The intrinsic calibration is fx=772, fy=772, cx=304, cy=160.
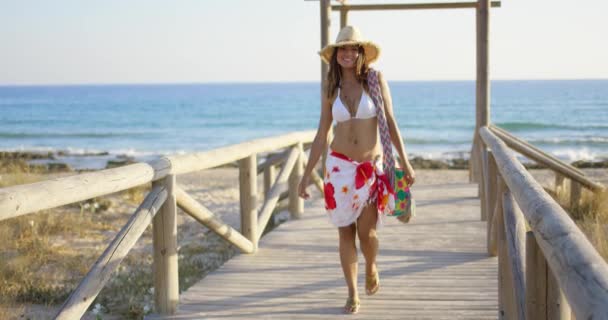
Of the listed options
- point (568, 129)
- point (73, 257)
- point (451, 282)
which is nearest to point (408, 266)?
point (451, 282)

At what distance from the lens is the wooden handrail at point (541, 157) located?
269 inches

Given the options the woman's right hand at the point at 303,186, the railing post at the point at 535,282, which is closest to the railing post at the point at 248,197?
the woman's right hand at the point at 303,186

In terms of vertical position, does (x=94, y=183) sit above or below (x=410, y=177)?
above

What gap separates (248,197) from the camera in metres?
5.62

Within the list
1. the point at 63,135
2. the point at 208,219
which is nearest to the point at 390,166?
the point at 208,219

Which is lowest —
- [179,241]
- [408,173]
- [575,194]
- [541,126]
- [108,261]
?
[541,126]

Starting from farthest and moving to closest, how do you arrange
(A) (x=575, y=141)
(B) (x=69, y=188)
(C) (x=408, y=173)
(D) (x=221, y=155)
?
(A) (x=575, y=141) → (D) (x=221, y=155) → (C) (x=408, y=173) → (B) (x=69, y=188)

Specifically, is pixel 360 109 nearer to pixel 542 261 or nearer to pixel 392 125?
pixel 392 125

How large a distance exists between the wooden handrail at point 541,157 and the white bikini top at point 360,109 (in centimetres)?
311

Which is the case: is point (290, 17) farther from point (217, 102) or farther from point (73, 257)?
point (73, 257)

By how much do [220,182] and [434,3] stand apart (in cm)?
905

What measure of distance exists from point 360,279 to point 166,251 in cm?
139

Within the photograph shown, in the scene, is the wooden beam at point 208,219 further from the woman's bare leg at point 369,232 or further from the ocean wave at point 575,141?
the ocean wave at point 575,141

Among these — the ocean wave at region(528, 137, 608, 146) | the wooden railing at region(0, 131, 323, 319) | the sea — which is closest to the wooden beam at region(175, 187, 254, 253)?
the wooden railing at region(0, 131, 323, 319)
